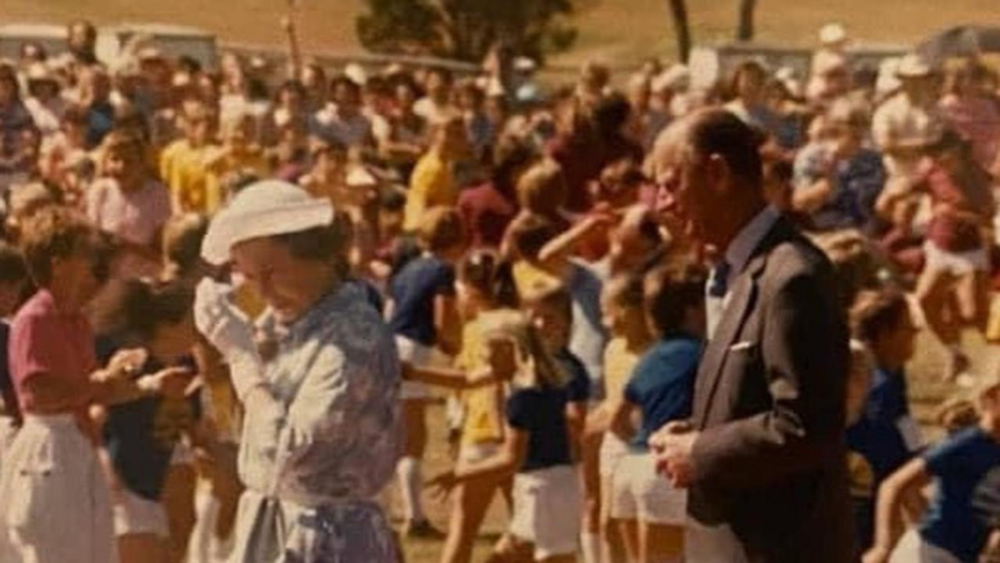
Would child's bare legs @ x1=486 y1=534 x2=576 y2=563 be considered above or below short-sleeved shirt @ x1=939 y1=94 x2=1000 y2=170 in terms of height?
below

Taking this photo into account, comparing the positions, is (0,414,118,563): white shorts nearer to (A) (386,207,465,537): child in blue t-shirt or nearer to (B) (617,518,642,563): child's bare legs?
(B) (617,518,642,563): child's bare legs

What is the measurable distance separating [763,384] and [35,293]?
364 cm

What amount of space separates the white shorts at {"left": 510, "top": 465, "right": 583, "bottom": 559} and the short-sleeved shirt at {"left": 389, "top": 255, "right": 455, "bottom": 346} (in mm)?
2038

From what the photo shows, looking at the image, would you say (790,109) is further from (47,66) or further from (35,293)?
(35,293)

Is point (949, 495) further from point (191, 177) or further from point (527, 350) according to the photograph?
point (191, 177)

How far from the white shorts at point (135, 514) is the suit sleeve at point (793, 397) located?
4.00m

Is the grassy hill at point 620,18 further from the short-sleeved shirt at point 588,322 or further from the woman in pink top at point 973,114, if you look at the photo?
the short-sleeved shirt at point 588,322

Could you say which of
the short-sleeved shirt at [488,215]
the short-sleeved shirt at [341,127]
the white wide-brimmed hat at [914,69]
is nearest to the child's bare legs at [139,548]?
the short-sleeved shirt at [488,215]

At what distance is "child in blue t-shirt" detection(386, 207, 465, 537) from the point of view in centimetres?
1220

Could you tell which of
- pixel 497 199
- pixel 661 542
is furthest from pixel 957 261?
pixel 661 542

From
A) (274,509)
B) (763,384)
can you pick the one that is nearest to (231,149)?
(274,509)

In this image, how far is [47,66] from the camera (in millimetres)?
23594

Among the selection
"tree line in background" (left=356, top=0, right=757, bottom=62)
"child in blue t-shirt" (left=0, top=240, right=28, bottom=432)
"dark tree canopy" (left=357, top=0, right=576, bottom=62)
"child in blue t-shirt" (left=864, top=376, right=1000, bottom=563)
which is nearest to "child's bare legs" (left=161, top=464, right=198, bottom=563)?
"child in blue t-shirt" (left=0, top=240, right=28, bottom=432)

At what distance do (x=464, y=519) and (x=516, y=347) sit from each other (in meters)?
1.04
